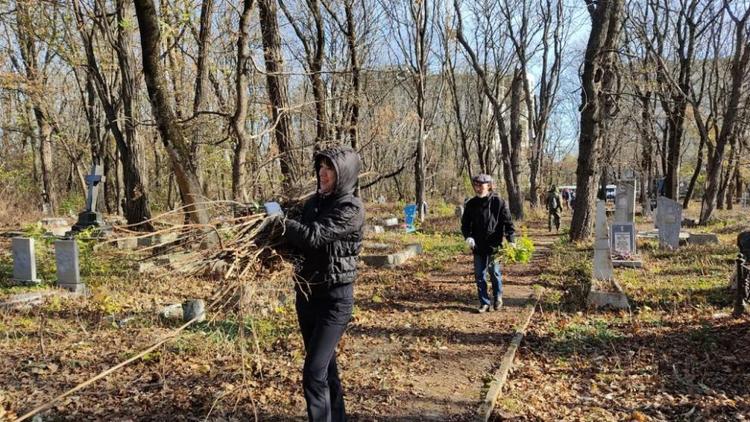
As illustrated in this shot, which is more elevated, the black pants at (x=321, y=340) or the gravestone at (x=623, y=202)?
the gravestone at (x=623, y=202)

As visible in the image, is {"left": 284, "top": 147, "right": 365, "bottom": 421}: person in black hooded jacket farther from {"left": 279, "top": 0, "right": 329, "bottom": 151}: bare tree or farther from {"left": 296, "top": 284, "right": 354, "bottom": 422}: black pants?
{"left": 279, "top": 0, "right": 329, "bottom": 151}: bare tree

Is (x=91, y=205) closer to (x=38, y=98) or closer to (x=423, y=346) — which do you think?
(x=38, y=98)

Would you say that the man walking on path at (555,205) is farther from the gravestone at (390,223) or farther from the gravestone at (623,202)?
the gravestone at (623,202)

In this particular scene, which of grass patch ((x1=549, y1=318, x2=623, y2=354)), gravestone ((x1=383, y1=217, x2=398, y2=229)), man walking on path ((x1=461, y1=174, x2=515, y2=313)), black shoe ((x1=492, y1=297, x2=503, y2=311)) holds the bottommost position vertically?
grass patch ((x1=549, y1=318, x2=623, y2=354))

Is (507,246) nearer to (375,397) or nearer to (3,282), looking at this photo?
(375,397)

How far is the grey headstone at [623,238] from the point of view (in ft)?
35.4

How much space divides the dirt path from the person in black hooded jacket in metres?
1.07

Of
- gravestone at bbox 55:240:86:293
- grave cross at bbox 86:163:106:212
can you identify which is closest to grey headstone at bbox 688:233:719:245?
gravestone at bbox 55:240:86:293

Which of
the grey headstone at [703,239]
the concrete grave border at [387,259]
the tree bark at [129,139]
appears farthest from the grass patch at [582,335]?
the tree bark at [129,139]

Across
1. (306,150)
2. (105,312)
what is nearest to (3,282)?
(105,312)

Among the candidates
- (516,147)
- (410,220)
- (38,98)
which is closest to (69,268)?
(410,220)

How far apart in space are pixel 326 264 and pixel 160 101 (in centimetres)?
660

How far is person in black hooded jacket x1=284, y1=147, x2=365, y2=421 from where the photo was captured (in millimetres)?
3172

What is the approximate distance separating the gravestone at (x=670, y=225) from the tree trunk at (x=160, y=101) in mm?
10745
